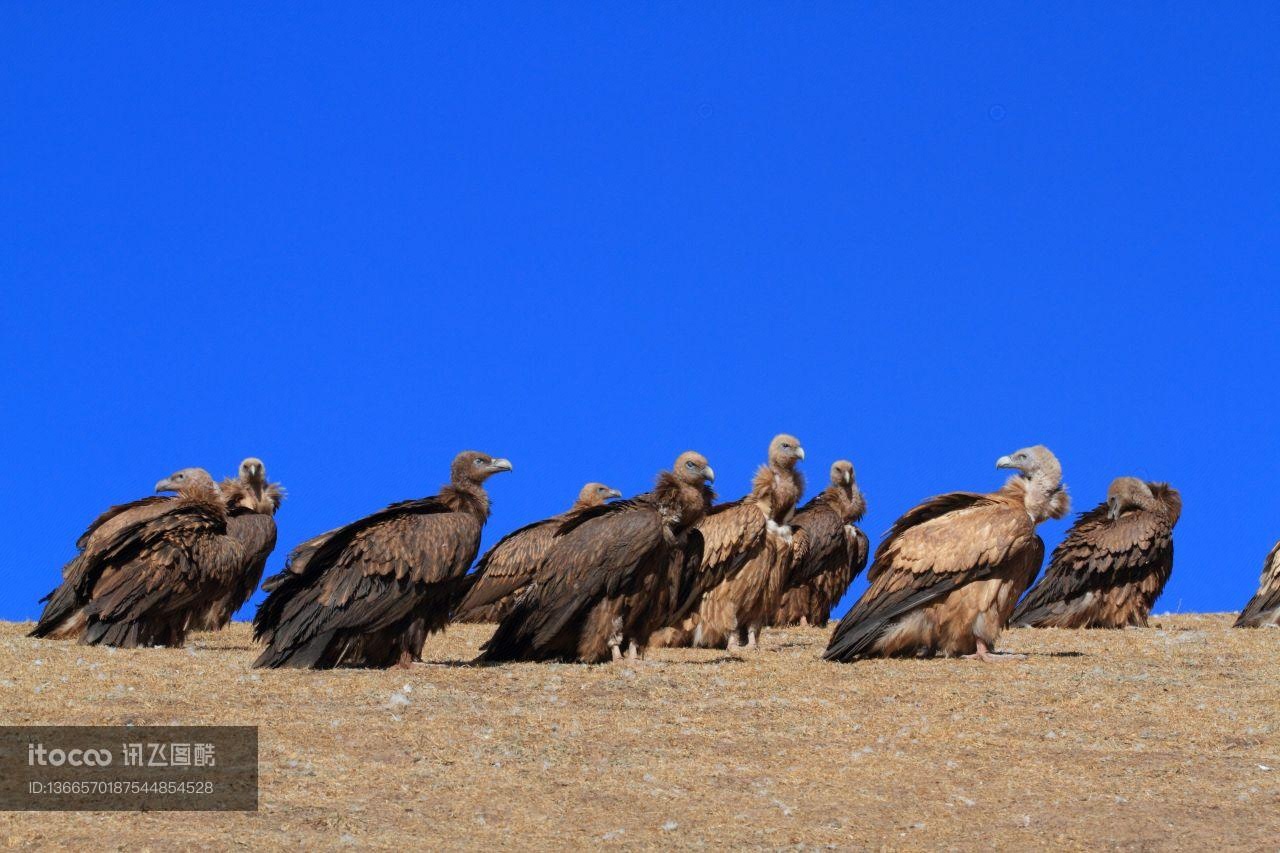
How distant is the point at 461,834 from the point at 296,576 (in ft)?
20.3

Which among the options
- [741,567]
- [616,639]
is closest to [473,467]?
[616,639]

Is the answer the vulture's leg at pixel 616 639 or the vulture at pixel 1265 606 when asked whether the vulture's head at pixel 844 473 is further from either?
the vulture's leg at pixel 616 639

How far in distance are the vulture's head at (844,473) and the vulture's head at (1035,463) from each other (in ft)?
26.2

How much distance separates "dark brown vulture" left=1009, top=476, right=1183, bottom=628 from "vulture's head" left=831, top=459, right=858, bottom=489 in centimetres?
370

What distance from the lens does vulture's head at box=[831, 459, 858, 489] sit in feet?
86.0

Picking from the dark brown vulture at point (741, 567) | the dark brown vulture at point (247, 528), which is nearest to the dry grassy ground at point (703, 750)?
the dark brown vulture at point (741, 567)

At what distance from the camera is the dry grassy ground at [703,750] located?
10.7m

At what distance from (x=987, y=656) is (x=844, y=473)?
363 inches

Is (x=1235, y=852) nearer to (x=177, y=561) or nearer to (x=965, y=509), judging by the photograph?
(x=965, y=509)

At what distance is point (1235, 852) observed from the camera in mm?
10797

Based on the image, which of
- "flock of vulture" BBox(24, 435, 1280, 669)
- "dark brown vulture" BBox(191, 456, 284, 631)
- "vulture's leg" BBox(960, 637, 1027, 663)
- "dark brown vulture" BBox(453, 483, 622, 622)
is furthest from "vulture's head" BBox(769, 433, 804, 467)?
"dark brown vulture" BBox(191, 456, 284, 631)

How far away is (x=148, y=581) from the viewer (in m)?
A: 18.1

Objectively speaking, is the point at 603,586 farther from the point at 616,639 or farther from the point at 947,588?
the point at 947,588

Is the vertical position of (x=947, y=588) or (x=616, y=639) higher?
(x=947, y=588)
